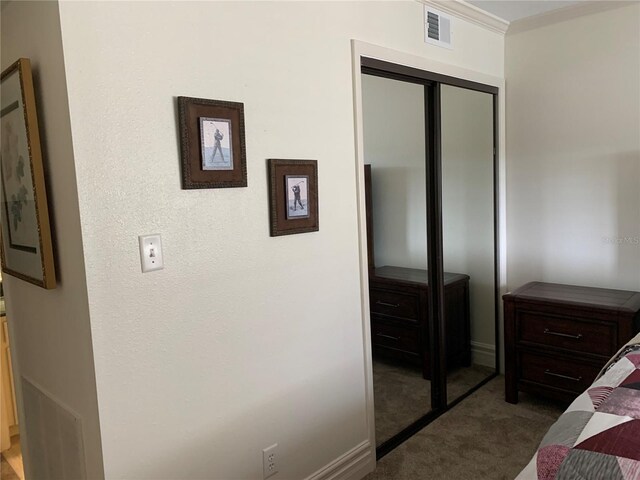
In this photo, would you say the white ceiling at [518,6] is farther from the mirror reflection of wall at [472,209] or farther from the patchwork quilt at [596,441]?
the patchwork quilt at [596,441]

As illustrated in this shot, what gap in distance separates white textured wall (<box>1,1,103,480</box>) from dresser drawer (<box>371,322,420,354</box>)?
1350 mm

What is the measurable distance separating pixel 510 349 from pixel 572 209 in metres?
0.94

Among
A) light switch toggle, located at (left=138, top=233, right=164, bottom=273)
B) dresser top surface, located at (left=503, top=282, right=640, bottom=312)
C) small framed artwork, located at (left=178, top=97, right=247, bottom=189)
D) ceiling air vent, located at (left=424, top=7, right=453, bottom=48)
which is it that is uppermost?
ceiling air vent, located at (left=424, top=7, right=453, bottom=48)

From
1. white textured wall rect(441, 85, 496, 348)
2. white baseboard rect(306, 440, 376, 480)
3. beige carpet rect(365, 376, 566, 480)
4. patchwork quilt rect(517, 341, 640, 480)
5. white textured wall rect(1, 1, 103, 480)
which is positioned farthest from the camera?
white textured wall rect(441, 85, 496, 348)

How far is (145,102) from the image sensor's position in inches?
59.1

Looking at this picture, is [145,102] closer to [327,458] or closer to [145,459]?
[145,459]

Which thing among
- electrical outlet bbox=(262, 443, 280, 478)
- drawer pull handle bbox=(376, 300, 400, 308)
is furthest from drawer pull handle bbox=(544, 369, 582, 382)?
electrical outlet bbox=(262, 443, 280, 478)

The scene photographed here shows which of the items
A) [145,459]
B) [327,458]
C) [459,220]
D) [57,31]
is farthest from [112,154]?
[459,220]

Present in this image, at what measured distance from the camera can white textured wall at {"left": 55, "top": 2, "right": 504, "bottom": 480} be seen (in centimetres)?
144

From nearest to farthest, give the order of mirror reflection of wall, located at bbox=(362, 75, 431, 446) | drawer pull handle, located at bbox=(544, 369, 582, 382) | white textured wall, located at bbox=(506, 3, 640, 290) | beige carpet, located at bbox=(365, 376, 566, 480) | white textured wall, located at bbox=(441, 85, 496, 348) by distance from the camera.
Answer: beige carpet, located at bbox=(365, 376, 566, 480) < mirror reflection of wall, located at bbox=(362, 75, 431, 446) < drawer pull handle, located at bbox=(544, 369, 582, 382) < white textured wall, located at bbox=(506, 3, 640, 290) < white textured wall, located at bbox=(441, 85, 496, 348)

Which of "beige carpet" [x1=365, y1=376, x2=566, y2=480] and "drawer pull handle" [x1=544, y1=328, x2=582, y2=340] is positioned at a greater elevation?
"drawer pull handle" [x1=544, y1=328, x2=582, y2=340]

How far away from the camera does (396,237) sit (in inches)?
104

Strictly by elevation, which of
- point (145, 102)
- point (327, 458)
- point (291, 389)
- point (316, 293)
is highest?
point (145, 102)

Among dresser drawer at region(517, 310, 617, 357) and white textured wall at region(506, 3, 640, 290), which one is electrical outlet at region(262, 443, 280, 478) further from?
white textured wall at region(506, 3, 640, 290)
